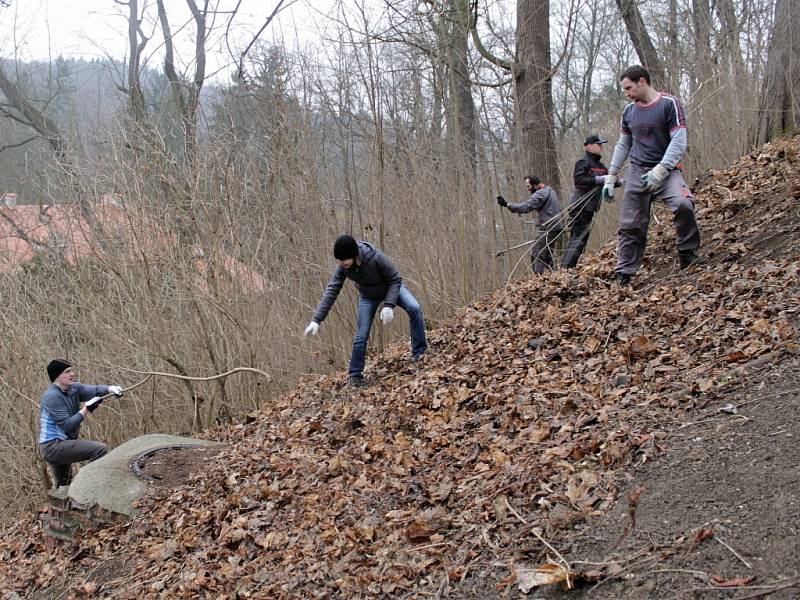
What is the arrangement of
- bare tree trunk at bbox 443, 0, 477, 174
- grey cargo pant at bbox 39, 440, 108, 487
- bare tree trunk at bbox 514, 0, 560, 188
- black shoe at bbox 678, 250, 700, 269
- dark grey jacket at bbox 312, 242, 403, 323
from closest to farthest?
black shoe at bbox 678, 250, 700, 269
dark grey jacket at bbox 312, 242, 403, 323
grey cargo pant at bbox 39, 440, 108, 487
bare tree trunk at bbox 443, 0, 477, 174
bare tree trunk at bbox 514, 0, 560, 188

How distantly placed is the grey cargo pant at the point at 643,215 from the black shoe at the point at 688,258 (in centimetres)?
3

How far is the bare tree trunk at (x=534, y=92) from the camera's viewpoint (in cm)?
1152

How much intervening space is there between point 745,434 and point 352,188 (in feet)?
29.5

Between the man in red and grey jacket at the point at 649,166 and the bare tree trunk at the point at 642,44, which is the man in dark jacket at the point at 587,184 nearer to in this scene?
the man in red and grey jacket at the point at 649,166

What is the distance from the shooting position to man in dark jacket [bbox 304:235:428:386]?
7.91 m

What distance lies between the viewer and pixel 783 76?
9766 mm

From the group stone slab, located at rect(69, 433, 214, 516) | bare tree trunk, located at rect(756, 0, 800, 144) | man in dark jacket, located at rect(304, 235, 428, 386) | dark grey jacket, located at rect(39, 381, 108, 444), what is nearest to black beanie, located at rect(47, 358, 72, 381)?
dark grey jacket, located at rect(39, 381, 108, 444)

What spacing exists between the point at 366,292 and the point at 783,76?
6.13 metres

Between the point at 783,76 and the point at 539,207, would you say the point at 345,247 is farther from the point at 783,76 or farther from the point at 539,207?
the point at 783,76

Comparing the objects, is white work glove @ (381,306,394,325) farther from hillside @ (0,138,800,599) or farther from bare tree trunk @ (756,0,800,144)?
bare tree trunk @ (756,0,800,144)

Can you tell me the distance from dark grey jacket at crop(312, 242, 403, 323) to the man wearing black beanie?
119 inches

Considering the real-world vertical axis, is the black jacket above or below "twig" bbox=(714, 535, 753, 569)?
above

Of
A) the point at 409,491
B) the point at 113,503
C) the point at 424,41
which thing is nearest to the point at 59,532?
the point at 113,503

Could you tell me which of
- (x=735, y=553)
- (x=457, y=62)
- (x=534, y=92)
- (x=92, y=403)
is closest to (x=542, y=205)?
(x=534, y=92)
